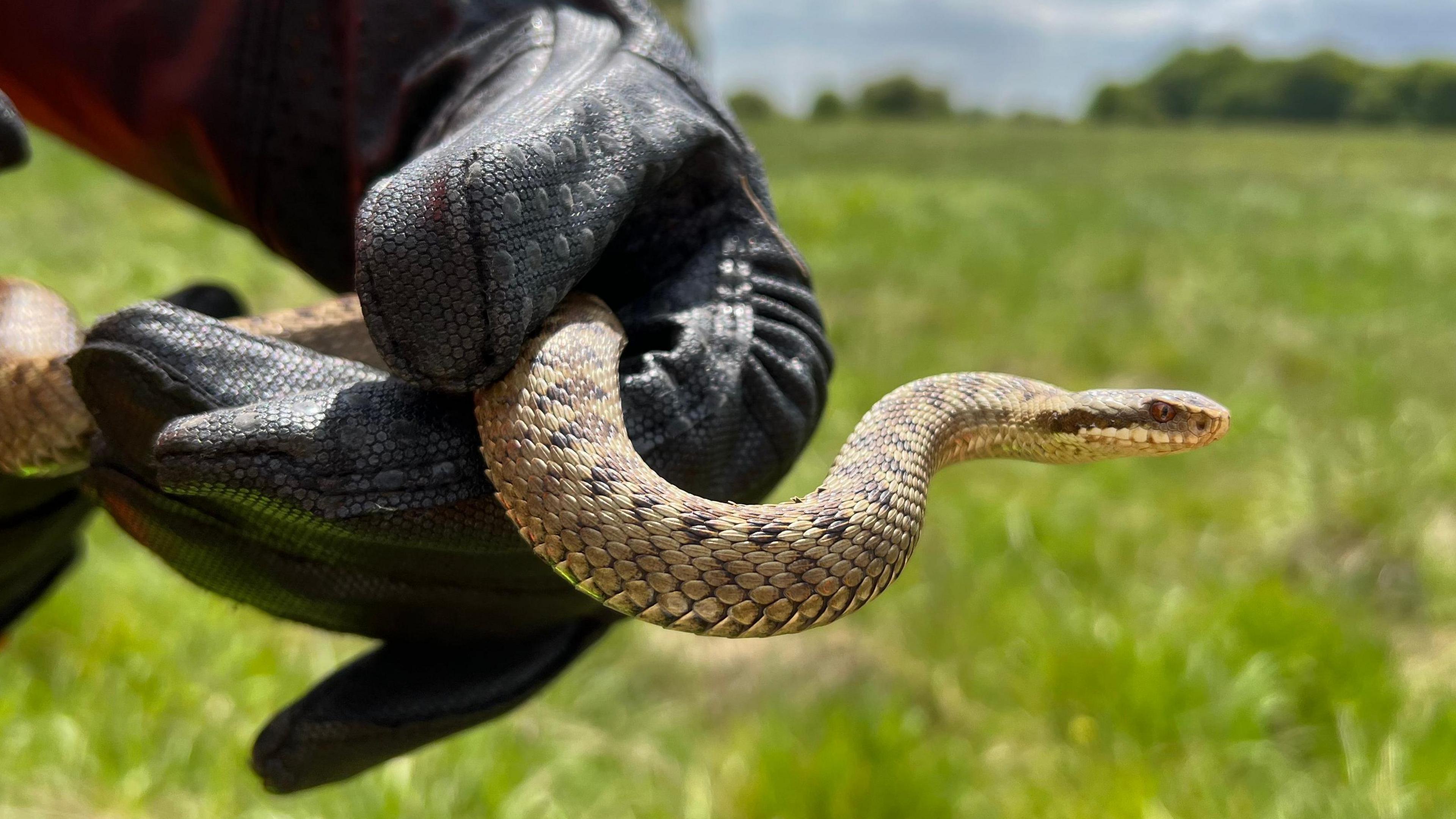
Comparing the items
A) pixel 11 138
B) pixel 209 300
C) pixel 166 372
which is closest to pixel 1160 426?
pixel 166 372

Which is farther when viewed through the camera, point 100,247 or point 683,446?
point 100,247

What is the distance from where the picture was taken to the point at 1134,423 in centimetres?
260

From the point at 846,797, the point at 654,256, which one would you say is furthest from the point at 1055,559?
the point at 654,256

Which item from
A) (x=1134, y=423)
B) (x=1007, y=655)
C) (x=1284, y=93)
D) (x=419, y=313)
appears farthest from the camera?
(x=1284, y=93)

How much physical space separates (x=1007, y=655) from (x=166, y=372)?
164 inches

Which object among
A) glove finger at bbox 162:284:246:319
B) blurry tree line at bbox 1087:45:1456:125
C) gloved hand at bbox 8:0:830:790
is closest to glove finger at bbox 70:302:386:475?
gloved hand at bbox 8:0:830:790

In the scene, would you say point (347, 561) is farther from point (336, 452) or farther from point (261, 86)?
point (261, 86)

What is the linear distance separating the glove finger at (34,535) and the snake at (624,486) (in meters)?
0.32

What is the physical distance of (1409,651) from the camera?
5.41 m

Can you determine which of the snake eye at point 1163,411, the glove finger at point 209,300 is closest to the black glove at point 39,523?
the glove finger at point 209,300

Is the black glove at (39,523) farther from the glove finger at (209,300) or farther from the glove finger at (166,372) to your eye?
the glove finger at (166,372)

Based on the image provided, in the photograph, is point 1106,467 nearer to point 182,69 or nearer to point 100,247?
point 182,69

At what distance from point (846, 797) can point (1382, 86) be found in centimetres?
4046

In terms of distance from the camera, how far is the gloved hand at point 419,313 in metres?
1.90
